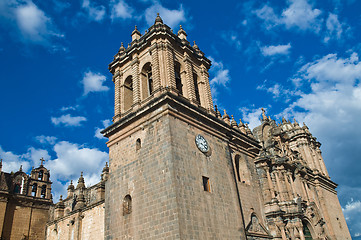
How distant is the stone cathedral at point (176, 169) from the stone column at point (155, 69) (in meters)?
0.06

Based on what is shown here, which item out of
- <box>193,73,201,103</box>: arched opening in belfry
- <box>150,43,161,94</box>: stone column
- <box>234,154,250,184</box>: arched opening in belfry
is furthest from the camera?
<box>193,73,201,103</box>: arched opening in belfry

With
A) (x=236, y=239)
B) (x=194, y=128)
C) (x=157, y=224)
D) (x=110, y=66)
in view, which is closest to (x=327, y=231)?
(x=236, y=239)

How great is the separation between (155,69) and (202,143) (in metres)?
4.80

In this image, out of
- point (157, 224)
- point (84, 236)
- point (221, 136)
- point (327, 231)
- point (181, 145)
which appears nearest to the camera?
point (157, 224)

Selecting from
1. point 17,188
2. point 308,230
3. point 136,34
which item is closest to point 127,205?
point 136,34

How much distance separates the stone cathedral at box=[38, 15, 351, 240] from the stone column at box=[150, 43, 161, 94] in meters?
0.06

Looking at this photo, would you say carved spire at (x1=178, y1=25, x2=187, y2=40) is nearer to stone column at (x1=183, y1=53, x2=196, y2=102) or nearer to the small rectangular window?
stone column at (x1=183, y1=53, x2=196, y2=102)

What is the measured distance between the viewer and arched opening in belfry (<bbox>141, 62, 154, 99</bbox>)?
17.4 meters

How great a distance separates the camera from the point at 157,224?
1245 cm

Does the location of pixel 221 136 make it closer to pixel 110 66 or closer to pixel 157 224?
pixel 157 224

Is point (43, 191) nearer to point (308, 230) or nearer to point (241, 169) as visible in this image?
point (241, 169)

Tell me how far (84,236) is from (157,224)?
882cm

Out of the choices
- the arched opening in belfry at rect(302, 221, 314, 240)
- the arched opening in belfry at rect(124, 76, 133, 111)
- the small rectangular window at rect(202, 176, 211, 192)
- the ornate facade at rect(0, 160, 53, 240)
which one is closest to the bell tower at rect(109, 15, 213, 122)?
the arched opening in belfry at rect(124, 76, 133, 111)

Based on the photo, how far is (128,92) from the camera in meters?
18.9
